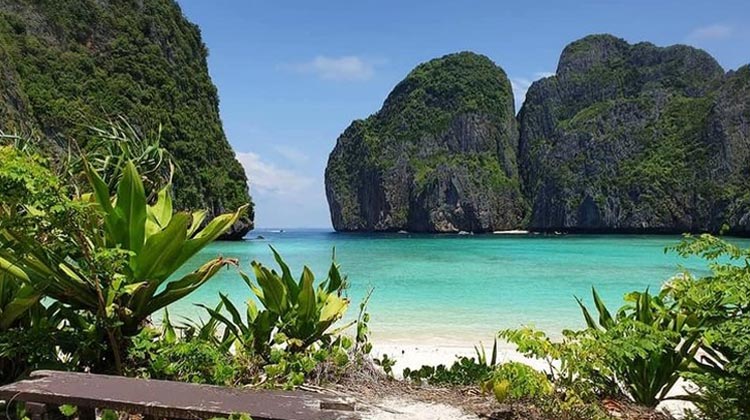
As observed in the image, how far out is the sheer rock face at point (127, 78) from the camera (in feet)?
126

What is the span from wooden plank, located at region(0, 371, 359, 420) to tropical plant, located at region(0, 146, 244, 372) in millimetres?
450

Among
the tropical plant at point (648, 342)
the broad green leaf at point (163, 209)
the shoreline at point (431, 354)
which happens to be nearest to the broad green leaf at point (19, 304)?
the broad green leaf at point (163, 209)

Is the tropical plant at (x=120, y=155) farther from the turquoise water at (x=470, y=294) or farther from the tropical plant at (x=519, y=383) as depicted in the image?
the turquoise water at (x=470, y=294)

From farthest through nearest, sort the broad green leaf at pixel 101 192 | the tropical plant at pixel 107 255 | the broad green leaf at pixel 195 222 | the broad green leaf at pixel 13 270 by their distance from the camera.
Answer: the broad green leaf at pixel 195 222
the broad green leaf at pixel 101 192
the broad green leaf at pixel 13 270
the tropical plant at pixel 107 255

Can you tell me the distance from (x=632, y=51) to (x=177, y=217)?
116039mm

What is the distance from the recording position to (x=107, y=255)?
2.62m

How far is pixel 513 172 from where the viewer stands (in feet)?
340

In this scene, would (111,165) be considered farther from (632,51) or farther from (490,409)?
(632,51)

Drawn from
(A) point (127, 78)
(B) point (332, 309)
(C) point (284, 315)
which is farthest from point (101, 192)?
(A) point (127, 78)

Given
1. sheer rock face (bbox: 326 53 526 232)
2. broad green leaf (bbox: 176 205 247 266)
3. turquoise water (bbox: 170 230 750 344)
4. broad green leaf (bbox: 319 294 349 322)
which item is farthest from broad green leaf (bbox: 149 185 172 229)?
sheer rock face (bbox: 326 53 526 232)

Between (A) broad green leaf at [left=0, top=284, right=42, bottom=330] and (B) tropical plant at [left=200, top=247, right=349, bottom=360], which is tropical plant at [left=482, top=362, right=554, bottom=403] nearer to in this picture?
(B) tropical plant at [left=200, top=247, right=349, bottom=360]

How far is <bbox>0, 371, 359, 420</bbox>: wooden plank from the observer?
7.24 ft

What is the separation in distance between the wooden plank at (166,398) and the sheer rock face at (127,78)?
115 feet

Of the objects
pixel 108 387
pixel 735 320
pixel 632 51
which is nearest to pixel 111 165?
pixel 108 387
